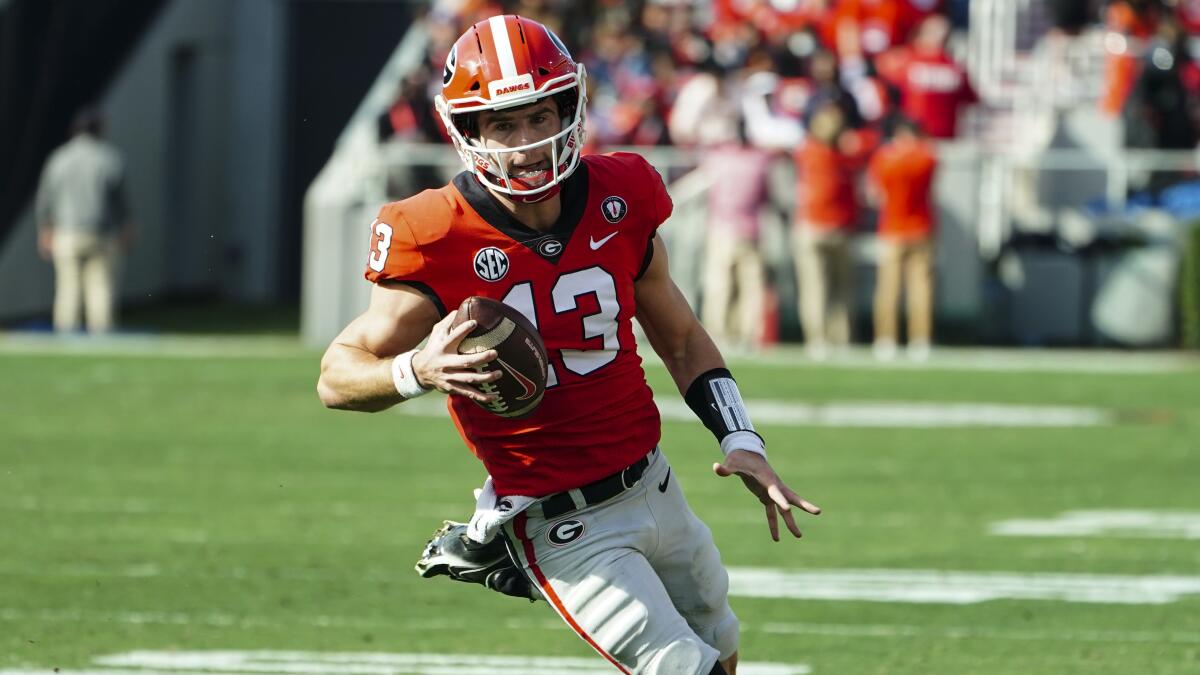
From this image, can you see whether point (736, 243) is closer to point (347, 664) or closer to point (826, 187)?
point (826, 187)

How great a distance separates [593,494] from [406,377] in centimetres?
60

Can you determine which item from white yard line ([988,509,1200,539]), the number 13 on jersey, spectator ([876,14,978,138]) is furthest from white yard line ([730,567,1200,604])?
spectator ([876,14,978,138])

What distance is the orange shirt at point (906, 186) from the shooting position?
1728 cm

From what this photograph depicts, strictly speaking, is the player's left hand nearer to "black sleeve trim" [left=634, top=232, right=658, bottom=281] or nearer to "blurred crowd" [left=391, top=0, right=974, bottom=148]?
"black sleeve trim" [left=634, top=232, right=658, bottom=281]

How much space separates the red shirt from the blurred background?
3 cm

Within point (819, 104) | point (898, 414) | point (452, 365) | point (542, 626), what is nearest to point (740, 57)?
point (819, 104)

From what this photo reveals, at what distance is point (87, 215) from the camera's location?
18656 millimetres

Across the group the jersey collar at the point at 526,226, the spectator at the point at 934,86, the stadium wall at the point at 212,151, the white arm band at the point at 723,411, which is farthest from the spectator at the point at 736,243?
the jersey collar at the point at 526,226

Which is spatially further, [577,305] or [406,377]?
[577,305]

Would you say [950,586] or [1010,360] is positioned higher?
[950,586]

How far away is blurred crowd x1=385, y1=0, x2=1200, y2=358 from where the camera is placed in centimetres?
1769

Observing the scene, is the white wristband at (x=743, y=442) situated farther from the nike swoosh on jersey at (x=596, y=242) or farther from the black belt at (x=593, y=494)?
the nike swoosh on jersey at (x=596, y=242)

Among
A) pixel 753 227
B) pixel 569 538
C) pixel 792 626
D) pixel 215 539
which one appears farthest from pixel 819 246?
pixel 569 538

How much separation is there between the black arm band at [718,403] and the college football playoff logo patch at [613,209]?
0.46m
